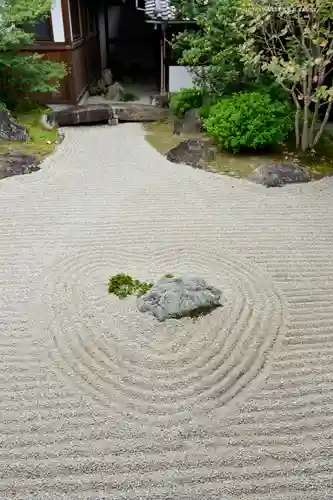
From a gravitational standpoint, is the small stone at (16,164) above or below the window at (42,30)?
below

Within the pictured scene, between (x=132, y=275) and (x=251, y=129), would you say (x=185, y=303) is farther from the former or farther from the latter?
(x=251, y=129)

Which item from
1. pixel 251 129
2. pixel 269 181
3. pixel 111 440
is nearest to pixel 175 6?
pixel 251 129

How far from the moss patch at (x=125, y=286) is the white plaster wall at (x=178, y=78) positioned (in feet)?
30.0

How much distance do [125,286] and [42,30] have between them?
960 centimetres

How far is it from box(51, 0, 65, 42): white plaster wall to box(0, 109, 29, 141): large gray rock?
10.8ft

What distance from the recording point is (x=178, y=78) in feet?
41.4

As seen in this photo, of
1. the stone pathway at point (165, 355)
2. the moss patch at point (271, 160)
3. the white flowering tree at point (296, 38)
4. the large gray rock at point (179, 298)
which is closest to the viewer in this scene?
the stone pathway at point (165, 355)

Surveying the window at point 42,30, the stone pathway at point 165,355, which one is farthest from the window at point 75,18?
the stone pathway at point 165,355

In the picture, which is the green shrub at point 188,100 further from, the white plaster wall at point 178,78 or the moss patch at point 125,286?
the moss patch at point 125,286

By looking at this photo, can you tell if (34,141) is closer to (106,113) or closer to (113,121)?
(106,113)

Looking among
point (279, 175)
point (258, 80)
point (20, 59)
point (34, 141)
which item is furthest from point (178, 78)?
point (279, 175)

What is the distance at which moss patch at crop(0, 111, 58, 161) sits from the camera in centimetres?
901

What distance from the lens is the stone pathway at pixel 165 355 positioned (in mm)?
2939

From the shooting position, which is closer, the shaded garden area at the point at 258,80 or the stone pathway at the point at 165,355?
the stone pathway at the point at 165,355
